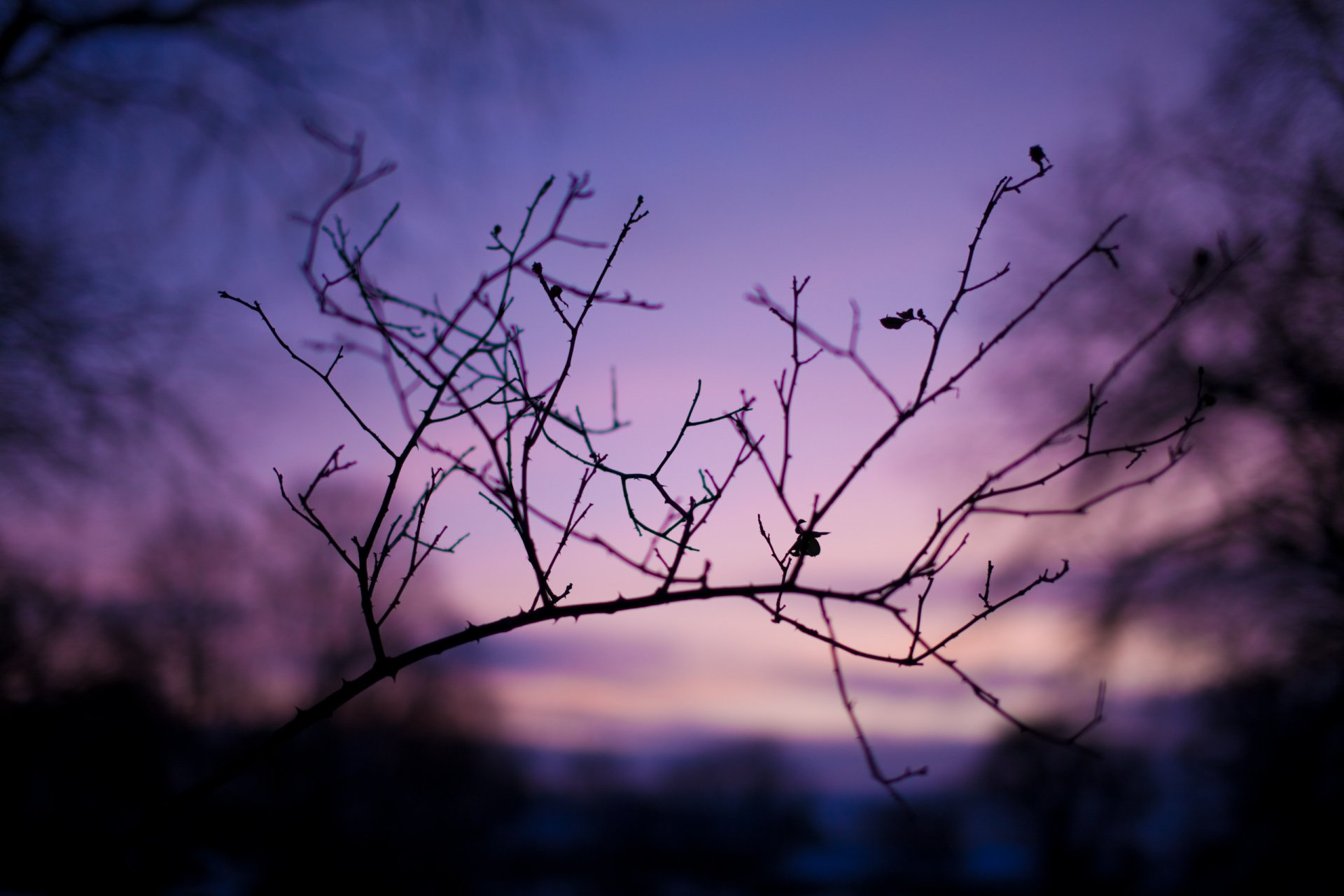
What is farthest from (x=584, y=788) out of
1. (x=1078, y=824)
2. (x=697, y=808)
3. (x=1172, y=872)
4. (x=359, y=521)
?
(x=1172, y=872)

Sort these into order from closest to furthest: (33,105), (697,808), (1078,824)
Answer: (33,105) < (1078,824) < (697,808)

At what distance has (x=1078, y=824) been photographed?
9328mm

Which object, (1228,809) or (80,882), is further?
(1228,809)

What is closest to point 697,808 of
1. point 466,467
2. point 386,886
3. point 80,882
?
point 386,886

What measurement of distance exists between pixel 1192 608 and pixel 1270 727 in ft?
5.01

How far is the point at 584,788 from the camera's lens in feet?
52.3

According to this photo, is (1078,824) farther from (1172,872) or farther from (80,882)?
(80,882)

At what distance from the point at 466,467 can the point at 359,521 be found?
Answer: 10.8 m

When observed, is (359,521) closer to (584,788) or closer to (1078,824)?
(584,788)

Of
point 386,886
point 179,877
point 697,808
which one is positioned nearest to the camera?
point 179,877

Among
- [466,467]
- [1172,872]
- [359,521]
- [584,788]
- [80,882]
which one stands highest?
[359,521]

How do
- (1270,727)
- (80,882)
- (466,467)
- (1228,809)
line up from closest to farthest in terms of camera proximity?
(466,467), (80,882), (1270,727), (1228,809)

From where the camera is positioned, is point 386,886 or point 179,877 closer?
point 179,877

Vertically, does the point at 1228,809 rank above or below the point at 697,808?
below
